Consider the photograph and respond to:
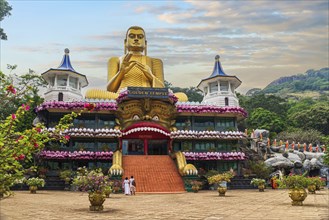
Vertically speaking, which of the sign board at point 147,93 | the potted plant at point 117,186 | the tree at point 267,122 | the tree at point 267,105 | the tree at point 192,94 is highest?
the tree at point 192,94

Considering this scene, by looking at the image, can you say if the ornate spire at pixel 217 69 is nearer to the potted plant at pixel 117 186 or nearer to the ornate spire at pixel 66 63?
the ornate spire at pixel 66 63

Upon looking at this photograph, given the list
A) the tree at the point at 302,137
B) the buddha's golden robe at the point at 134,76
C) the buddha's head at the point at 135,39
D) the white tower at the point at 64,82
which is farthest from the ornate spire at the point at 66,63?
the tree at the point at 302,137

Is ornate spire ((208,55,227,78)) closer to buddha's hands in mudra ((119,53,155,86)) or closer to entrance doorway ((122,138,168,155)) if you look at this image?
buddha's hands in mudra ((119,53,155,86))

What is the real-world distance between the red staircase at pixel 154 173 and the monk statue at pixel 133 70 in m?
7.98

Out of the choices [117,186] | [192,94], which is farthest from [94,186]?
[192,94]

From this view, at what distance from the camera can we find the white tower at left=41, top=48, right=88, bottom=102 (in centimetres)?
3450

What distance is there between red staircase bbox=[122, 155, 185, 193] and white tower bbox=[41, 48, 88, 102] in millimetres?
9822

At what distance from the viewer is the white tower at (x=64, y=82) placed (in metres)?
34.5

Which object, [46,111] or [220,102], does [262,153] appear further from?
[46,111]

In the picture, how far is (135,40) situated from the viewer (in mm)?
38094

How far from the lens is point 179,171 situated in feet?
89.1

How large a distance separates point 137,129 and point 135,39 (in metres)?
12.1

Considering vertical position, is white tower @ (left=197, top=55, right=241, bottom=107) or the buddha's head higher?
the buddha's head

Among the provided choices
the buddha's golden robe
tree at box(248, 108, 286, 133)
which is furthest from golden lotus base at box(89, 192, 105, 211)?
tree at box(248, 108, 286, 133)
